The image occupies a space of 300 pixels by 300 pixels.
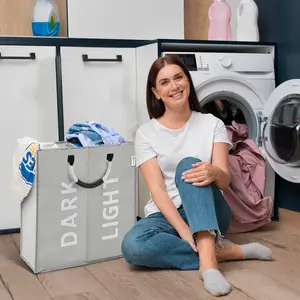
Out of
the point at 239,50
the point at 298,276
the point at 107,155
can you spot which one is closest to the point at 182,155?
the point at 107,155

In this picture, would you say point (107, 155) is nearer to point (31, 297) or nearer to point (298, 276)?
point (31, 297)

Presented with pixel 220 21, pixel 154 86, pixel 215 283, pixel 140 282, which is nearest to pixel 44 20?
pixel 220 21

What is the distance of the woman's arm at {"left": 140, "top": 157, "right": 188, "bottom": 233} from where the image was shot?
189 cm

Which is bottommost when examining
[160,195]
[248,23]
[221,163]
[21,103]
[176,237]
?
[176,237]

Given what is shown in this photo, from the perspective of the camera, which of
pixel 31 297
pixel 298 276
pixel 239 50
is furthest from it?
pixel 239 50

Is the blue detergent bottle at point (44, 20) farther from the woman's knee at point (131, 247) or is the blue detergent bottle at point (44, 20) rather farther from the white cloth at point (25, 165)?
the woman's knee at point (131, 247)

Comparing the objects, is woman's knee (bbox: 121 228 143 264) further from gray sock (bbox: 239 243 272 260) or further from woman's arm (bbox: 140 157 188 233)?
gray sock (bbox: 239 243 272 260)

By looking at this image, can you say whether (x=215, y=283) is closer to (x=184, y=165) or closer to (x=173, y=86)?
(x=184, y=165)

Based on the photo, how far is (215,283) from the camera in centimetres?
164

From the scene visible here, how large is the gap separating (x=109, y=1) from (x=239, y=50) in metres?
0.70

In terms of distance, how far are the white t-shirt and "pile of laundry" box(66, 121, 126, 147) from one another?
115mm

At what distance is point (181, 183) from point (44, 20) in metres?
1.38

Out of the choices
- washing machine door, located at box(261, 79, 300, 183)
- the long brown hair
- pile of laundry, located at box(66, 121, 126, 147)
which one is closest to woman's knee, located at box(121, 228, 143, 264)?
pile of laundry, located at box(66, 121, 126, 147)

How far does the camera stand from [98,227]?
6.54ft
